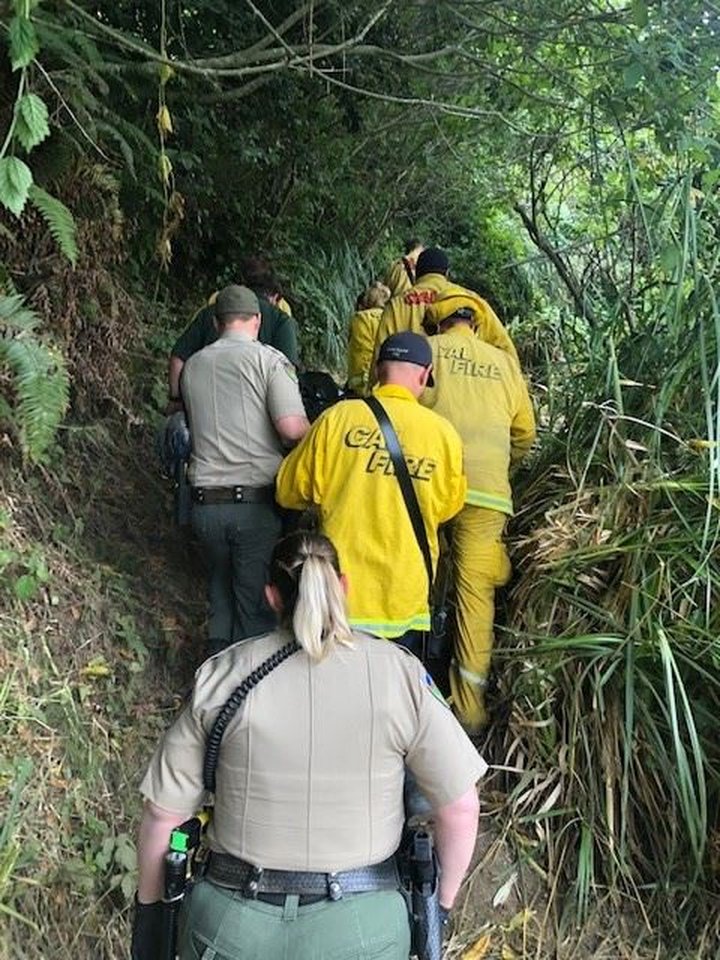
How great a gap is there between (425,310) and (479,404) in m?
1.16

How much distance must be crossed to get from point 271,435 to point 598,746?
202 cm

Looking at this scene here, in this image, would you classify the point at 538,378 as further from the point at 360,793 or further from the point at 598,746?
the point at 360,793

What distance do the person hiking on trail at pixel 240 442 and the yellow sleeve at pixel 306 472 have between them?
404mm

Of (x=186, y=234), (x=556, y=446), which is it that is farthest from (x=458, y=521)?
(x=186, y=234)

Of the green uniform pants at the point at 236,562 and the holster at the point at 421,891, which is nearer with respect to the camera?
the holster at the point at 421,891

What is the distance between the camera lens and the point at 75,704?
3.61m

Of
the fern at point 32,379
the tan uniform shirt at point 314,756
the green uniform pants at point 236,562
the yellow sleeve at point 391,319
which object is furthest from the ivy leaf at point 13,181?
the yellow sleeve at point 391,319

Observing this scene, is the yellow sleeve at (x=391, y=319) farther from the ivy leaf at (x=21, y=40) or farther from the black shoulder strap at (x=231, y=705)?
the black shoulder strap at (x=231, y=705)

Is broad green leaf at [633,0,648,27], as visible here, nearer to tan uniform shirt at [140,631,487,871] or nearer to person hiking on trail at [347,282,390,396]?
person hiking on trail at [347,282,390,396]

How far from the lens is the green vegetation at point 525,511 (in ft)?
11.0

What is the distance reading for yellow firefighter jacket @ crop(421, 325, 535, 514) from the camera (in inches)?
168

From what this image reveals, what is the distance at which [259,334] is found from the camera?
206 inches

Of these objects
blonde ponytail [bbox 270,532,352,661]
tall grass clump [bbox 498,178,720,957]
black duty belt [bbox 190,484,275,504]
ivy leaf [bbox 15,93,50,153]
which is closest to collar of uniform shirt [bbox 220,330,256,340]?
black duty belt [bbox 190,484,275,504]

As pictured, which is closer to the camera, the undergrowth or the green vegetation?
the undergrowth
